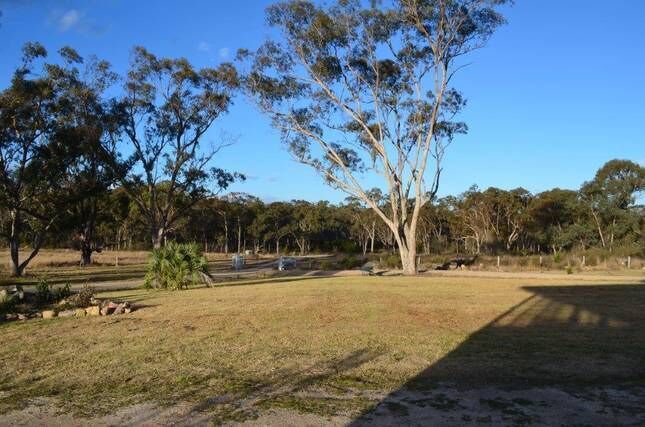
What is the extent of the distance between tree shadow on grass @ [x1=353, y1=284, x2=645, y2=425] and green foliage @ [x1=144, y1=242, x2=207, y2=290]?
1028 centimetres

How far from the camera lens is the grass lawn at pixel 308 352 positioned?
6.37 metres

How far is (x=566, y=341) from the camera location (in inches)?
356

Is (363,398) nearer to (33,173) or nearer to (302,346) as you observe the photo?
(302,346)

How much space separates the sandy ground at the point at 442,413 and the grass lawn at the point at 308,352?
0.68 feet

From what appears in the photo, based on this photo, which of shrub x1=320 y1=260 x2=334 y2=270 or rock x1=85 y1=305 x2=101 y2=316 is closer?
rock x1=85 y1=305 x2=101 y2=316

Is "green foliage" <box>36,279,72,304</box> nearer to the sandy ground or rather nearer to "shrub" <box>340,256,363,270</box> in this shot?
the sandy ground

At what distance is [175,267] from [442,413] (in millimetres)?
14565

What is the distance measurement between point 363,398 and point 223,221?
74.0 meters

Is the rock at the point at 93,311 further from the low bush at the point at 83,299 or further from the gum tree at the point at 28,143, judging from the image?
the gum tree at the point at 28,143

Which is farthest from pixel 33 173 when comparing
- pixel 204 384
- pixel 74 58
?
pixel 204 384

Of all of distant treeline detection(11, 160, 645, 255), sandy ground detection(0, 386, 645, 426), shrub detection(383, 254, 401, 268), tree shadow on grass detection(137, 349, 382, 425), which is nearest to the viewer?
sandy ground detection(0, 386, 645, 426)

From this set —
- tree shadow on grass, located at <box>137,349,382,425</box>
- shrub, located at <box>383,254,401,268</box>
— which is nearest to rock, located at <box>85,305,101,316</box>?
tree shadow on grass, located at <box>137,349,382,425</box>

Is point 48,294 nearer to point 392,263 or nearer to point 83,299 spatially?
point 83,299

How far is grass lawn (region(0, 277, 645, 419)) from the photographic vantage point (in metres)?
6.37
